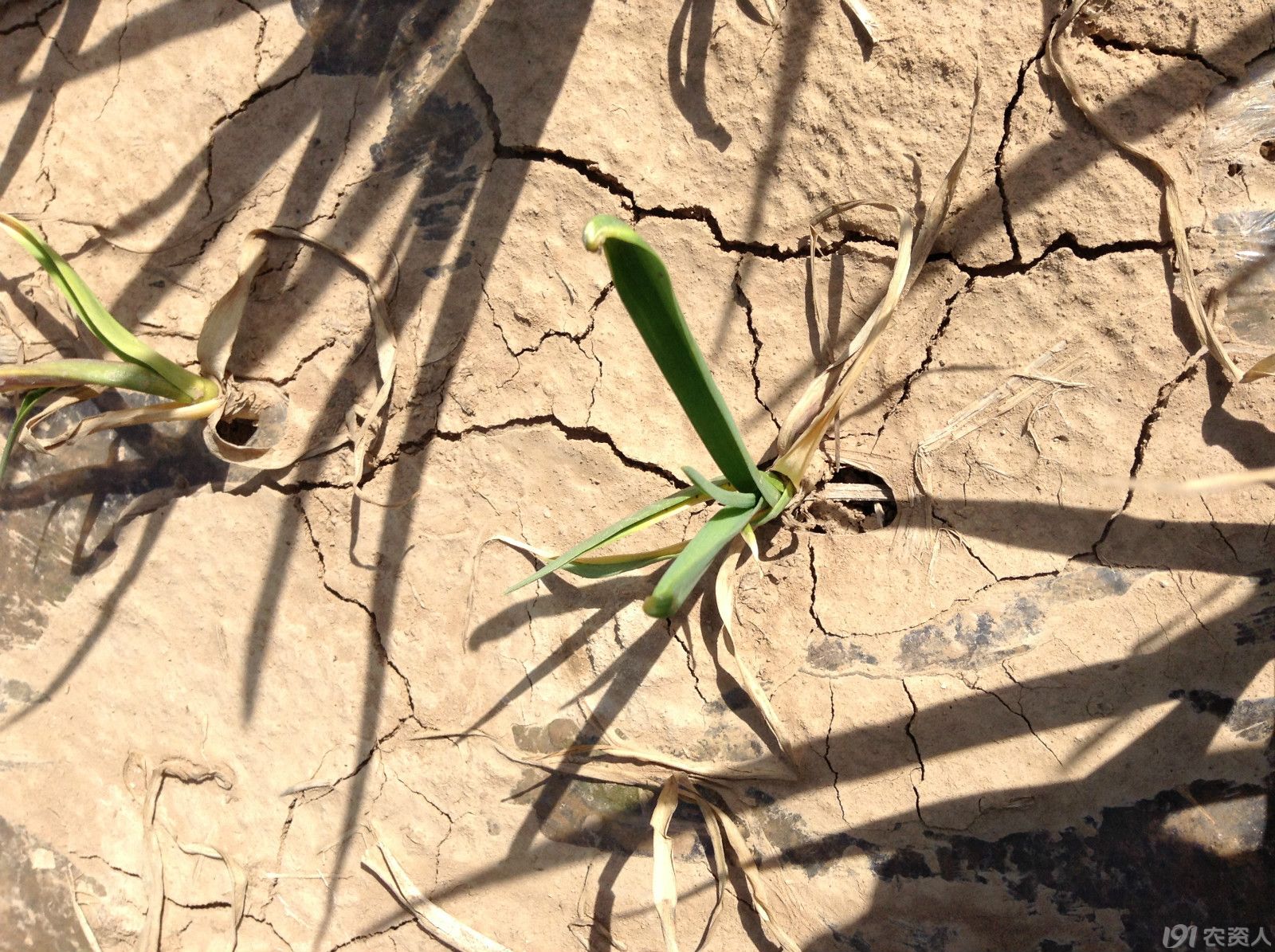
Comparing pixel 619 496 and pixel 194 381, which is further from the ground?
pixel 194 381

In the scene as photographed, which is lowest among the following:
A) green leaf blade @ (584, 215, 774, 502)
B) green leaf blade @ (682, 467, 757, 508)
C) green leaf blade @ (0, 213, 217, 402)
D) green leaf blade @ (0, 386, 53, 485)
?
green leaf blade @ (682, 467, 757, 508)

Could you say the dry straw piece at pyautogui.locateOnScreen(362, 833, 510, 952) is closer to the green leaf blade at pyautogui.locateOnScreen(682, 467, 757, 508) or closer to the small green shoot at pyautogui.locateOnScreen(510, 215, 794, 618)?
the small green shoot at pyautogui.locateOnScreen(510, 215, 794, 618)

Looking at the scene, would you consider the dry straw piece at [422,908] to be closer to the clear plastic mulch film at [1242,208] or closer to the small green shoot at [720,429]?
the small green shoot at [720,429]

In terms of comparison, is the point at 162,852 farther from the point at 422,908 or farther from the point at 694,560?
the point at 694,560

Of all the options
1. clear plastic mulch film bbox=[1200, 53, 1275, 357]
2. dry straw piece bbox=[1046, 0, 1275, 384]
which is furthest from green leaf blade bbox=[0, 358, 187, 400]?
clear plastic mulch film bbox=[1200, 53, 1275, 357]

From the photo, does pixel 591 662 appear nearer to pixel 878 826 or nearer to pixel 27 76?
pixel 878 826

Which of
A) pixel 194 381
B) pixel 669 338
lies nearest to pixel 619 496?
pixel 669 338

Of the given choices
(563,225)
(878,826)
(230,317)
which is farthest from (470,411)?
(878,826)
